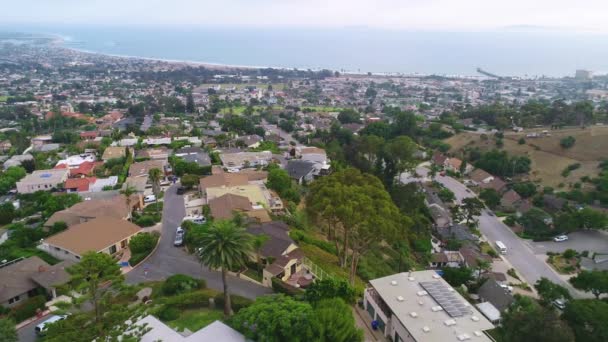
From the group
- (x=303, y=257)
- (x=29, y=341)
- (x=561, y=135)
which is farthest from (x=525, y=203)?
(x=29, y=341)

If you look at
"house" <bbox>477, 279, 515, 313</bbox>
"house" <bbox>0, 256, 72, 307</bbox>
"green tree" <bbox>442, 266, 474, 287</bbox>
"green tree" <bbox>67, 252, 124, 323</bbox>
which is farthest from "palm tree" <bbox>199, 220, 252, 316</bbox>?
"green tree" <bbox>442, 266, 474, 287</bbox>

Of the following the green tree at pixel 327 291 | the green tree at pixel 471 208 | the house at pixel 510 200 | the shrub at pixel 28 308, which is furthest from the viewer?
the house at pixel 510 200

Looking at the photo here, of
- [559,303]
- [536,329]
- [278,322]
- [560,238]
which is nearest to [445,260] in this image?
[559,303]

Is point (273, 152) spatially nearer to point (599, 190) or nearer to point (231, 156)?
point (231, 156)

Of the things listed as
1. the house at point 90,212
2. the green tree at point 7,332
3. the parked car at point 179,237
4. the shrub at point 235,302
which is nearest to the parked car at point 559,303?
the shrub at point 235,302

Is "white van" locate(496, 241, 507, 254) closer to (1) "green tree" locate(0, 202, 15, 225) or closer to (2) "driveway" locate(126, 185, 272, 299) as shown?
(2) "driveway" locate(126, 185, 272, 299)

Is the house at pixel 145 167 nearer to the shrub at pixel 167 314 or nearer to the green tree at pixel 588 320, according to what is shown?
the shrub at pixel 167 314

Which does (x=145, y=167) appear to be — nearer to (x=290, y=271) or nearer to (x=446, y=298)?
(x=290, y=271)
